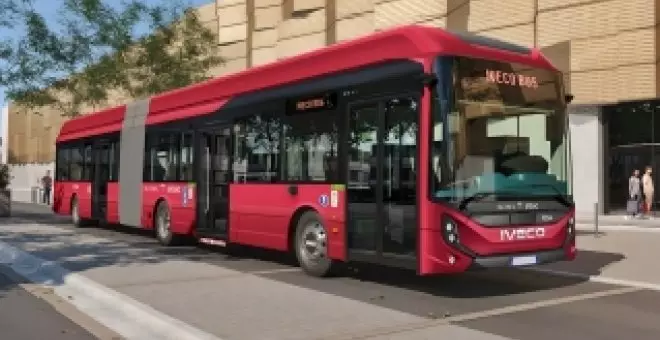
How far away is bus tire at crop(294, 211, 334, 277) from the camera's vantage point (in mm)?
9703

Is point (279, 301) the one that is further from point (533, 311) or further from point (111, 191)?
point (111, 191)

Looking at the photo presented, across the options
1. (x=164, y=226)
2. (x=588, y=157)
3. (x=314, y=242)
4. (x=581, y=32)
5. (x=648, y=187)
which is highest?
(x=581, y=32)

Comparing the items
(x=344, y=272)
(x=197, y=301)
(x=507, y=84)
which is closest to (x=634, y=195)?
(x=344, y=272)

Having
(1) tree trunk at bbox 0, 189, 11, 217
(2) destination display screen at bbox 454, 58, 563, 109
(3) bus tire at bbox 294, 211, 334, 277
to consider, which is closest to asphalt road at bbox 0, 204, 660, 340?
(3) bus tire at bbox 294, 211, 334, 277

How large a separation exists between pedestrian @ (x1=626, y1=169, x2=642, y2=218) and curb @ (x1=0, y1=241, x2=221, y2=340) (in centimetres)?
1853

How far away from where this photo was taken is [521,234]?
8.23 meters

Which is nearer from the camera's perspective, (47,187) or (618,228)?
(618,228)

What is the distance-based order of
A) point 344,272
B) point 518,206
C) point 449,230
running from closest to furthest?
point 449,230
point 518,206
point 344,272

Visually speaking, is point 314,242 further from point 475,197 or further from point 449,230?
point 475,197

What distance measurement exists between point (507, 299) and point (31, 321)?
5.39m

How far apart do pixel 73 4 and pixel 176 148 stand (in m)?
15.5

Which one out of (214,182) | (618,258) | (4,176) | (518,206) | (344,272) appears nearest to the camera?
(518,206)

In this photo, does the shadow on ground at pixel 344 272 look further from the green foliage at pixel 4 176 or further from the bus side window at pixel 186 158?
the green foliage at pixel 4 176

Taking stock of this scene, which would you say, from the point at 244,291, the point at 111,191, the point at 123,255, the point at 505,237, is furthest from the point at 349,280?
the point at 111,191
